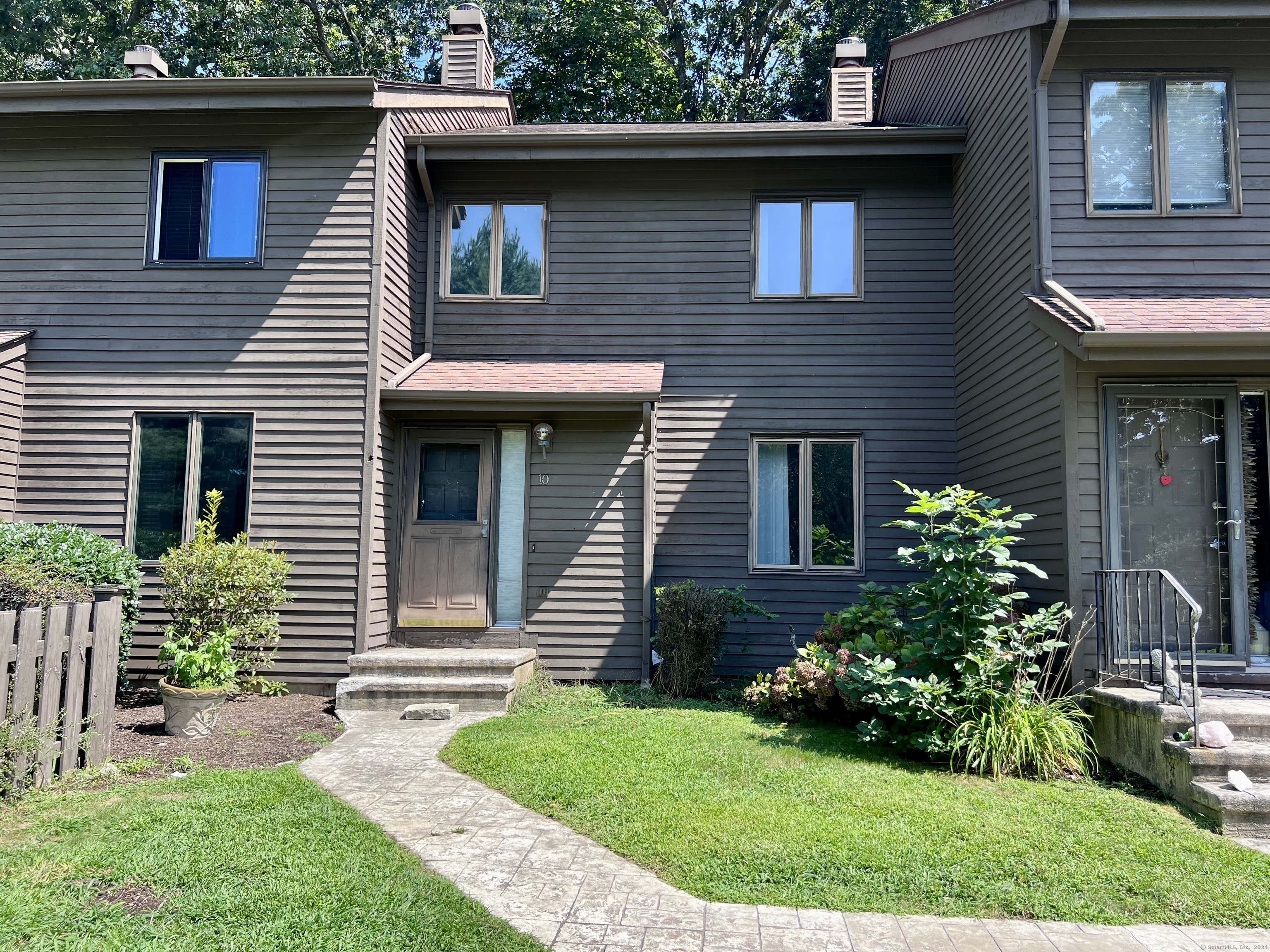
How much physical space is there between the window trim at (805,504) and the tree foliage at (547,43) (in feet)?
41.2

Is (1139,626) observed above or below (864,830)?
above

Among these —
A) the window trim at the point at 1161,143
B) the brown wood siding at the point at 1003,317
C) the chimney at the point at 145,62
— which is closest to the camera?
the brown wood siding at the point at 1003,317

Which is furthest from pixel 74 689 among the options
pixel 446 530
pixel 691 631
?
pixel 691 631

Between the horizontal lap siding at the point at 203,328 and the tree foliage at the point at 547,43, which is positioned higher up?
the tree foliage at the point at 547,43

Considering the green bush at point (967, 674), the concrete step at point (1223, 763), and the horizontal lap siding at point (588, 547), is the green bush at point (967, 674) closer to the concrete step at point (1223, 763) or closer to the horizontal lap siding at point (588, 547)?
the concrete step at point (1223, 763)

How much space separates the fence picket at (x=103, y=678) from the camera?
525 cm

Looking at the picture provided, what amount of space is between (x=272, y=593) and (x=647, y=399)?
150 inches

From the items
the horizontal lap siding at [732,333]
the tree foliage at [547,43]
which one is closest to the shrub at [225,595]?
the horizontal lap siding at [732,333]

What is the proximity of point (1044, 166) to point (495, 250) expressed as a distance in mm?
5479

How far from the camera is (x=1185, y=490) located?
658 centimetres

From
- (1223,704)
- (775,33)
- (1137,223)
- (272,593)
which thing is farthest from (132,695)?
(775,33)

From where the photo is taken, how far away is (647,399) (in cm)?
831

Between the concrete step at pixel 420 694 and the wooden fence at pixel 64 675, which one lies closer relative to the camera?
the wooden fence at pixel 64 675

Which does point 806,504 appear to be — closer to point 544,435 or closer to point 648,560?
point 648,560
